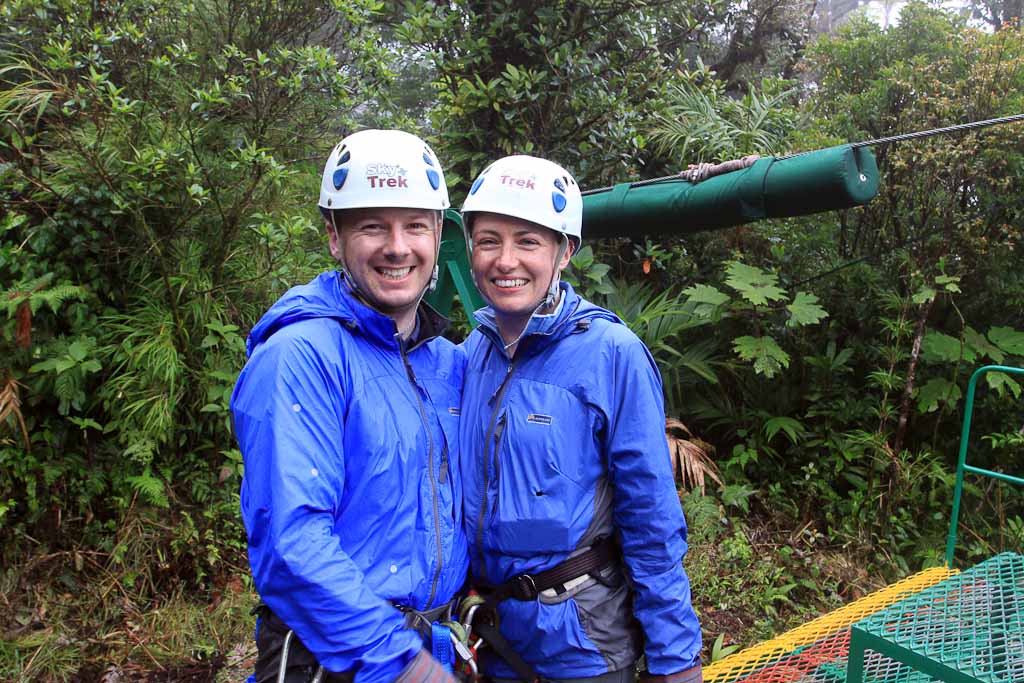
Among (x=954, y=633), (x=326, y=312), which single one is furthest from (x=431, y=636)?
(x=954, y=633)

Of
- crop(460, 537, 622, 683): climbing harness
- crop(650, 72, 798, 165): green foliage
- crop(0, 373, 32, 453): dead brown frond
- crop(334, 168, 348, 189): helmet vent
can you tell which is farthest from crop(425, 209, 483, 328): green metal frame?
crop(650, 72, 798, 165): green foliage

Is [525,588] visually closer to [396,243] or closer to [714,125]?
[396,243]

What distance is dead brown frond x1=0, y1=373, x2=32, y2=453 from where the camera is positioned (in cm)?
453

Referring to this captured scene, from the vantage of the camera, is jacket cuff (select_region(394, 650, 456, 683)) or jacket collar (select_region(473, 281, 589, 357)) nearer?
jacket cuff (select_region(394, 650, 456, 683))

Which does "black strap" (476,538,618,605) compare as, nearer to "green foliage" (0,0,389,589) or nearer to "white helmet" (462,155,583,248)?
"white helmet" (462,155,583,248)

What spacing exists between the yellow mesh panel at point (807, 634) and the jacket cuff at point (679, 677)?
1715mm

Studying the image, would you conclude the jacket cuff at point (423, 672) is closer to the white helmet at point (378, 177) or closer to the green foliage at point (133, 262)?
the white helmet at point (378, 177)

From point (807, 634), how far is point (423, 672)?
3.17 meters

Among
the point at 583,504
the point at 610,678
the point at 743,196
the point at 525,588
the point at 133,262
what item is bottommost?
the point at 610,678

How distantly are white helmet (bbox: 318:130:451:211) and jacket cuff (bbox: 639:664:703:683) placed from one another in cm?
155

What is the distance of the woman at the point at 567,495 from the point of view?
222 cm

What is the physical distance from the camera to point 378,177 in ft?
7.19

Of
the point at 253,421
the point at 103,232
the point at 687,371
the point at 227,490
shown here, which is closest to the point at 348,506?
the point at 253,421

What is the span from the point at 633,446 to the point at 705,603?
352cm
